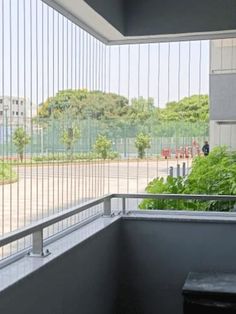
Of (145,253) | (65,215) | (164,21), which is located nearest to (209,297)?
(145,253)

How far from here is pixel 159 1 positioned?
3643mm

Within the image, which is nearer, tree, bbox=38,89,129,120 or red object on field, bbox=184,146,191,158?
tree, bbox=38,89,129,120

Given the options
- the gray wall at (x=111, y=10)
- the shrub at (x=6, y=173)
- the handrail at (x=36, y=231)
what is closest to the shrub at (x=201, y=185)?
the handrail at (x=36, y=231)

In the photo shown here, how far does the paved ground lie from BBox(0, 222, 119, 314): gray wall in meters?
0.29

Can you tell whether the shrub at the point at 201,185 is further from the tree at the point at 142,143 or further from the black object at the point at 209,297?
the black object at the point at 209,297

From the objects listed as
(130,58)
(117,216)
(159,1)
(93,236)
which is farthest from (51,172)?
(159,1)

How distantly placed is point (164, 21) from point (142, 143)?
40.2 inches

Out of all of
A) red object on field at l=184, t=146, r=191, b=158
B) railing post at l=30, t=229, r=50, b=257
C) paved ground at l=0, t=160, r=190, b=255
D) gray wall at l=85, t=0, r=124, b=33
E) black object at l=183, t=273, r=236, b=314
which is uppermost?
gray wall at l=85, t=0, r=124, b=33

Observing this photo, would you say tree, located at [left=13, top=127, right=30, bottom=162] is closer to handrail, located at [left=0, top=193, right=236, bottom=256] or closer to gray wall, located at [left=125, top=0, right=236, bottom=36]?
handrail, located at [left=0, top=193, right=236, bottom=256]

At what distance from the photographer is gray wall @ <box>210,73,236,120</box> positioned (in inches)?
206

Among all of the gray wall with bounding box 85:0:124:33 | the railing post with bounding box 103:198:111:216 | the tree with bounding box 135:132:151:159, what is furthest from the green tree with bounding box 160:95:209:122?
the railing post with bounding box 103:198:111:216

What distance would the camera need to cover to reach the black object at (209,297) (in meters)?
2.80

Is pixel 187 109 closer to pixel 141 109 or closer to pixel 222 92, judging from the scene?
pixel 141 109

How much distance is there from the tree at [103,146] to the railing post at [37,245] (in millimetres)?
1429
